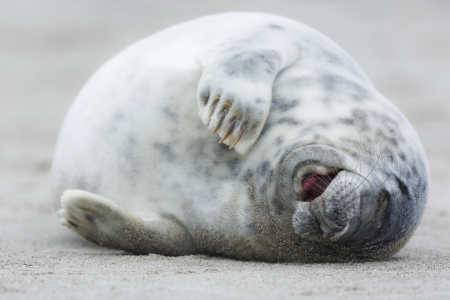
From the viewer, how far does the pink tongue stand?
218 centimetres

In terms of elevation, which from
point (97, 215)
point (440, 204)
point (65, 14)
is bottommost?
point (440, 204)

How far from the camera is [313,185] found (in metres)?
2.20

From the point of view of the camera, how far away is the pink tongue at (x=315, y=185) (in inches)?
86.0

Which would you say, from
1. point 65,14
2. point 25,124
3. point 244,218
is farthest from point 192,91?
point 65,14

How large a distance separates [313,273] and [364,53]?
30.0 ft

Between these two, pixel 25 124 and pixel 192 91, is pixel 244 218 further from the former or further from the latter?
pixel 25 124

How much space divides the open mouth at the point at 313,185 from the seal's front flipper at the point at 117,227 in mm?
636

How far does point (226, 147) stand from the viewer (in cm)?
251

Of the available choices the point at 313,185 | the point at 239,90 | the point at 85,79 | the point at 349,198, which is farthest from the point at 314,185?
the point at 85,79

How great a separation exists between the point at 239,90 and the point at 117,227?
79 cm

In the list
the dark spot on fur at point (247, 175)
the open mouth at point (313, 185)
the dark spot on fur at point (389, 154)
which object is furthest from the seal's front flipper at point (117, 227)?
the dark spot on fur at point (389, 154)

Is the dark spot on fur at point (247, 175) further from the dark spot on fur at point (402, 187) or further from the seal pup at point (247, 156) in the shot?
the dark spot on fur at point (402, 187)

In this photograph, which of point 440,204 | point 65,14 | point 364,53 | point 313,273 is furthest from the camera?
point 65,14

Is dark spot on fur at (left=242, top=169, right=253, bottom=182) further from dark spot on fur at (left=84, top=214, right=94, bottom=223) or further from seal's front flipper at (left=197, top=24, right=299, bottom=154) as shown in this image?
dark spot on fur at (left=84, top=214, right=94, bottom=223)
